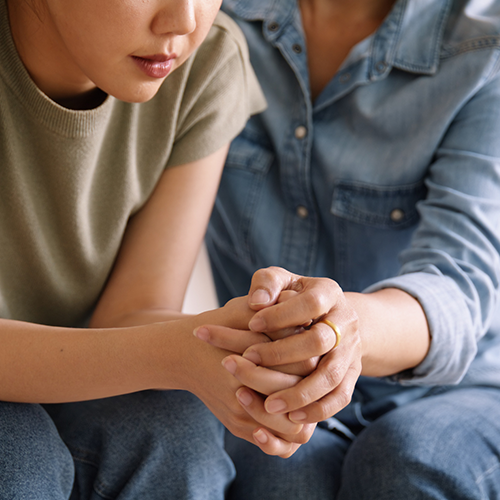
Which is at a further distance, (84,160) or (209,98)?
(209,98)

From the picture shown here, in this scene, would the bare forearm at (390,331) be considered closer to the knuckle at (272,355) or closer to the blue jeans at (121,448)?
the knuckle at (272,355)

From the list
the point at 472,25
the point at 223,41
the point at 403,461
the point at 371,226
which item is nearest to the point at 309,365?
the point at 403,461

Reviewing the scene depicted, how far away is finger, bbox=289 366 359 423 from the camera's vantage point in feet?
2.38

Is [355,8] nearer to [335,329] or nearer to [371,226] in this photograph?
[371,226]

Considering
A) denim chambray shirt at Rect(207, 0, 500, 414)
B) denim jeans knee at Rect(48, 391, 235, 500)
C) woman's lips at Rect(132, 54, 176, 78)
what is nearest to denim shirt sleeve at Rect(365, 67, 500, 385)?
denim chambray shirt at Rect(207, 0, 500, 414)

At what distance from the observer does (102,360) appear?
0.80 metres

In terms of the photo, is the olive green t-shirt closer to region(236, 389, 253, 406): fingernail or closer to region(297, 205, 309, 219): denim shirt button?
region(297, 205, 309, 219): denim shirt button

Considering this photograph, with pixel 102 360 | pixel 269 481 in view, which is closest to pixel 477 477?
pixel 269 481

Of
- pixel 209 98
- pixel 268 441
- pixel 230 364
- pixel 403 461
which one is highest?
pixel 209 98

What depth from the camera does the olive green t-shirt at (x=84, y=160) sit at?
2.68 feet

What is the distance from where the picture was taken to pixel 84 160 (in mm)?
863

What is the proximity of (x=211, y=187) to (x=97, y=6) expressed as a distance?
0.43m

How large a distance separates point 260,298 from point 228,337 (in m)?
0.07

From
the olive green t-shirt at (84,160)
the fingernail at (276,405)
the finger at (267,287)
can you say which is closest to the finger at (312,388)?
the fingernail at (276,405)
